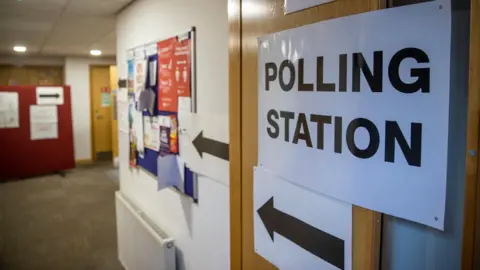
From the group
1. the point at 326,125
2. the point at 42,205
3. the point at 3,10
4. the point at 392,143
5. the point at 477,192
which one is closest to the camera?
the point at 477,192

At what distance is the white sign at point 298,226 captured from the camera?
3.10 ft

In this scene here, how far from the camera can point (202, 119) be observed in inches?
Result: 77.3

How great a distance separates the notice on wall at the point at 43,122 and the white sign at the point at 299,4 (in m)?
6.58

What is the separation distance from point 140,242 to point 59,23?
8.61ft

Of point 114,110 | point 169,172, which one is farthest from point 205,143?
point 114,110

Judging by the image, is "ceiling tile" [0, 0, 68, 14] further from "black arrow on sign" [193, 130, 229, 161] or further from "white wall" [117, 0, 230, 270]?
"black arrow on sign" [193, 130, 229, 161]

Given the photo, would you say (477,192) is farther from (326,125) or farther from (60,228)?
(60,228)

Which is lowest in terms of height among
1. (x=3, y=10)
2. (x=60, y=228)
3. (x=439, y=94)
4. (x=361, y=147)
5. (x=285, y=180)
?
(x=60, y=228)

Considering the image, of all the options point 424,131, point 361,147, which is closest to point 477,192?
point 424,131

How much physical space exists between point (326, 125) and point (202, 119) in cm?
112

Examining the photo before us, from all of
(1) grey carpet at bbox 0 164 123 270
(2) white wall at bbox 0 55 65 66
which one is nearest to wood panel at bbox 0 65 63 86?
(2) white wall at bbox 0 55 65 66

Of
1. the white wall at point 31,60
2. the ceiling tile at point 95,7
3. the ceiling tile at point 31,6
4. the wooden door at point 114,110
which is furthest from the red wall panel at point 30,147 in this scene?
the ceiling tile at point 95,7

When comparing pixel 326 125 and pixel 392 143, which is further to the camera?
pixel 326 125

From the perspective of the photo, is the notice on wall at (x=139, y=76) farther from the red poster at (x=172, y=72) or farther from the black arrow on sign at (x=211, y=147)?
the black arrow on sign at (x=211, y=147)
